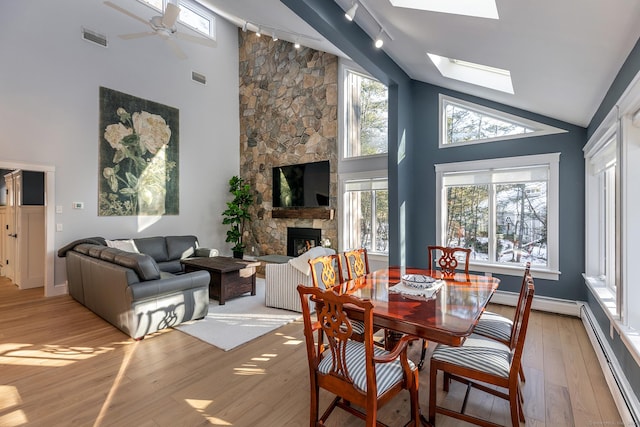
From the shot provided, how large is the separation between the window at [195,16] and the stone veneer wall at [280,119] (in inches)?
32.9

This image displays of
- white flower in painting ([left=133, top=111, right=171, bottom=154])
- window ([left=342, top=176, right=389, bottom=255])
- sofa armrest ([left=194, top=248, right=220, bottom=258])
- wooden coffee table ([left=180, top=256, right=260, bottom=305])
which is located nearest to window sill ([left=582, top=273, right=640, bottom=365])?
window ([left=342, top=176, right=389, bottom=255])

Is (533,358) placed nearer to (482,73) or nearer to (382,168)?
(482,73)

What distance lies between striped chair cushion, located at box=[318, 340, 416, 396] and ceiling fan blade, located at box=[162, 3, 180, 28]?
426cm

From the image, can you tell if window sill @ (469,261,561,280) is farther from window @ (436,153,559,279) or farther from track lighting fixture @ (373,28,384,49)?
track lighting fixture @ (373,28,384,49)

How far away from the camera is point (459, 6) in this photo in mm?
2307

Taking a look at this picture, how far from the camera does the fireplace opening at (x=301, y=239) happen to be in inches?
258

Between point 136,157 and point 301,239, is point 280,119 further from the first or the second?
point 136,157

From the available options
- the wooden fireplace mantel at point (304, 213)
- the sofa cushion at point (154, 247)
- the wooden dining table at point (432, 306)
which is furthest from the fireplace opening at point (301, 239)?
the wooden dining table at point (432, 306)

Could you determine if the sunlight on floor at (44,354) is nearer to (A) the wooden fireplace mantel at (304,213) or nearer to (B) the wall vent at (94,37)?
(A) the wooden fireplace mantel at (304,213)

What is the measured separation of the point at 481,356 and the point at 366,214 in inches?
166

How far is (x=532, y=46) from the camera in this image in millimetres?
2375

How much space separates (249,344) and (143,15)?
662cm

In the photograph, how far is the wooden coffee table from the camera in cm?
445

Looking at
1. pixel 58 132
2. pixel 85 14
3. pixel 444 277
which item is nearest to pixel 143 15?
pixel 85 14
